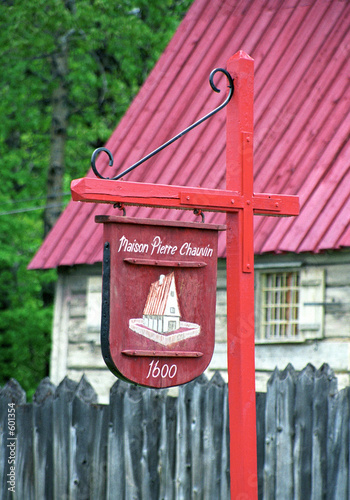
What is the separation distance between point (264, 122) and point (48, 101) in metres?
11.3

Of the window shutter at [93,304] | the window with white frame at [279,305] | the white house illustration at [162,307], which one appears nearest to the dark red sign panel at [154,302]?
the white house illustration at [162,307]

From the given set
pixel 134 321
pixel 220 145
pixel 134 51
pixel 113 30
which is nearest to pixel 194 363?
pixel 134 321

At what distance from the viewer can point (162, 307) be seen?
14.2 ft

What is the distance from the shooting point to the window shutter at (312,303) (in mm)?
10023

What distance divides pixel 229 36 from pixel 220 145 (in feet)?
7.01

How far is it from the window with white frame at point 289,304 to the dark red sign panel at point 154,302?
5728mm

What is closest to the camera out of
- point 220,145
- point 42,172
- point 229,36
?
point 220,145

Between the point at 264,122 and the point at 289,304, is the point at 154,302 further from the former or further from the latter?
the point at 264,122

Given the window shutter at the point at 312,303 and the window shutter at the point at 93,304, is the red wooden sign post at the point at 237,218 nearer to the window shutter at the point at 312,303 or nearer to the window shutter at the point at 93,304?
the window shutter at the point at 312,303

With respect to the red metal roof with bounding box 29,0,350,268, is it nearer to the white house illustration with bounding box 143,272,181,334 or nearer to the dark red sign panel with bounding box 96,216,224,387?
the dark red sign panel with bounding box 96,216,224,387

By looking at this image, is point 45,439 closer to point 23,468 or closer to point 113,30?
point 23,468

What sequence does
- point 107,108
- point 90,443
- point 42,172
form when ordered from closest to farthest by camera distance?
1. point 90,443
2. point 107,108
3. point 42,172

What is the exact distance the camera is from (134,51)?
20172 millimetres

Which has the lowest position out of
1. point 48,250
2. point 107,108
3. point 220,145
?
point 48,250
